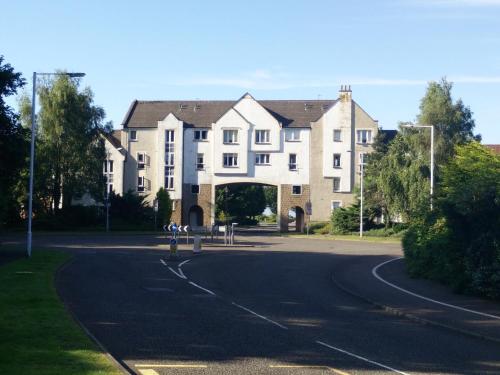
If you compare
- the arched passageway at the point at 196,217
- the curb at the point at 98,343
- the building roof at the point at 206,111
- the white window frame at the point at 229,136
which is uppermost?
the building roof at the point at 206,111

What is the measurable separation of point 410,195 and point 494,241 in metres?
43.8

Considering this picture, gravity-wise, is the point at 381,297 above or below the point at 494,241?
below

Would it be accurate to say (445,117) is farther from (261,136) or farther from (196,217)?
(196,217)

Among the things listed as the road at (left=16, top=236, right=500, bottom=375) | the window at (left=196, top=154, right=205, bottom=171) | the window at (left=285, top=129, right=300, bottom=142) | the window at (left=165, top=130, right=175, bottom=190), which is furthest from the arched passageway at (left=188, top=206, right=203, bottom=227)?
the road at (left=16, top=236, right=500, bottom=375)

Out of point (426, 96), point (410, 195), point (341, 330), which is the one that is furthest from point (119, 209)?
point (341, 330)

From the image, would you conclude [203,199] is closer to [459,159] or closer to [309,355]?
[459,159]

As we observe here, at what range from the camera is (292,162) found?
8025 centimetres

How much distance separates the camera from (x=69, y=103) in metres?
68.9

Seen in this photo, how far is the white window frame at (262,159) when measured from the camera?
80381 millimetres

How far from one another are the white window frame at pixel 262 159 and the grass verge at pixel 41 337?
5736 centimetres

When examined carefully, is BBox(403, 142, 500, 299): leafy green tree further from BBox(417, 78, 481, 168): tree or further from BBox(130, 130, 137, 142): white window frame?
BBox(130, 130, 137, 142): white window frame

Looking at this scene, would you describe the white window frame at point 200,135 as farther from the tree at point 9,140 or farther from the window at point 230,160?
the tree at point 9,140

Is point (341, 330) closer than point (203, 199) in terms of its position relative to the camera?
Yes

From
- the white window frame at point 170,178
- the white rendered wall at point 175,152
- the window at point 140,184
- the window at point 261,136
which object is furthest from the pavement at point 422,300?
the window at point 140,184
